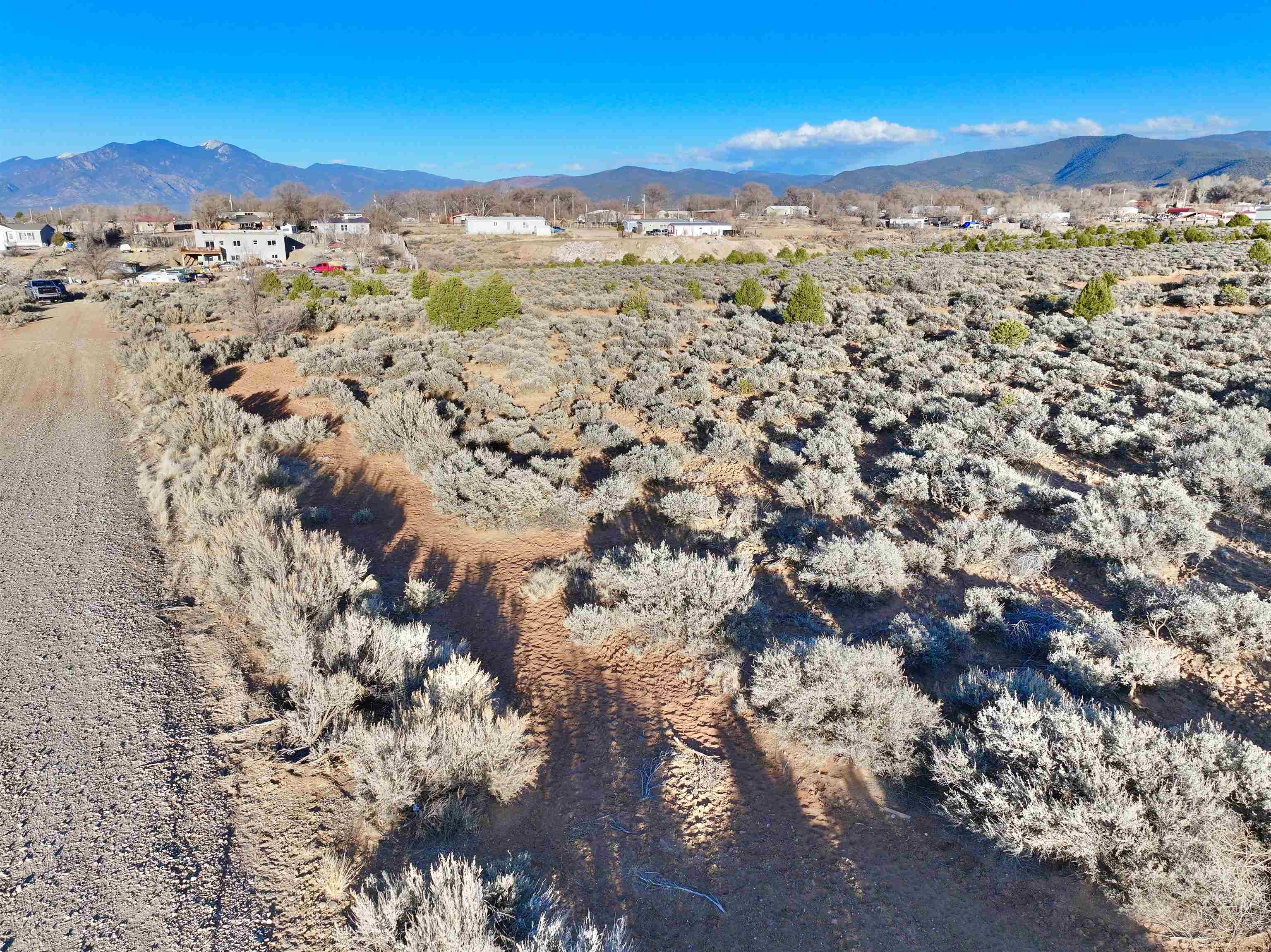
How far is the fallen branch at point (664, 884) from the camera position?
3561mm

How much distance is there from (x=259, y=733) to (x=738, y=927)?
3704 mm

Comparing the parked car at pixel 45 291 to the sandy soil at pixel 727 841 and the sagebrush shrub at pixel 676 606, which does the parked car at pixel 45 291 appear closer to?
the sagebrush shrub at pixel 676 606

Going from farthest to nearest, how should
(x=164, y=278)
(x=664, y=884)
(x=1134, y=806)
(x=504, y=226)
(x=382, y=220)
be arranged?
1. (x=504, y=226)
2. (x=382, y=220)
3. (x=164, y=278)
4. (x=664, y=884)
5. (x=1134, y=806)

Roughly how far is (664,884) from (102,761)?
4.07 m

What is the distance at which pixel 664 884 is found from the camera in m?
3.65

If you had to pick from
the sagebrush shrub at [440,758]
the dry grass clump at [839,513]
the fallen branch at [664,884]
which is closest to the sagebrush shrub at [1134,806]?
the dry grass clump at [839,513]

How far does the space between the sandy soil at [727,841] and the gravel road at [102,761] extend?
1.12 meters

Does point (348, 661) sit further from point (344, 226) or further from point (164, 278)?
point (344, 226)

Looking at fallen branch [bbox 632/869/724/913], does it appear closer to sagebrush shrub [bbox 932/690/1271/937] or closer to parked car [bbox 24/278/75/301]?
sagebrush shrub [bbox 932/690/1271/937]

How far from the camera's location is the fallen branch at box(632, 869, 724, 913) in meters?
3.56

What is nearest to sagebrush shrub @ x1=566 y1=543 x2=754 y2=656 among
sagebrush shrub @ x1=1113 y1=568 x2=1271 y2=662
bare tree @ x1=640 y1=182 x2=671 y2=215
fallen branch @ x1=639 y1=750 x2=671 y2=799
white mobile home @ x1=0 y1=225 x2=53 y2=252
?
fallen branch @ x1=639 y1=750 x2=671 y2=799

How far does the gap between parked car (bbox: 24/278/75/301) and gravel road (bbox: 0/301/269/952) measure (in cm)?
3399

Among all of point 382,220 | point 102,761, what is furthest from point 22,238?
point 102,761

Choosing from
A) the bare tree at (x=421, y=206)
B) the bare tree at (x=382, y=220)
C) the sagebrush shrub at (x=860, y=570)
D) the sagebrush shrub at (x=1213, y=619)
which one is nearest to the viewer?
the sagebrush shrub at (x=1213, y=619)
